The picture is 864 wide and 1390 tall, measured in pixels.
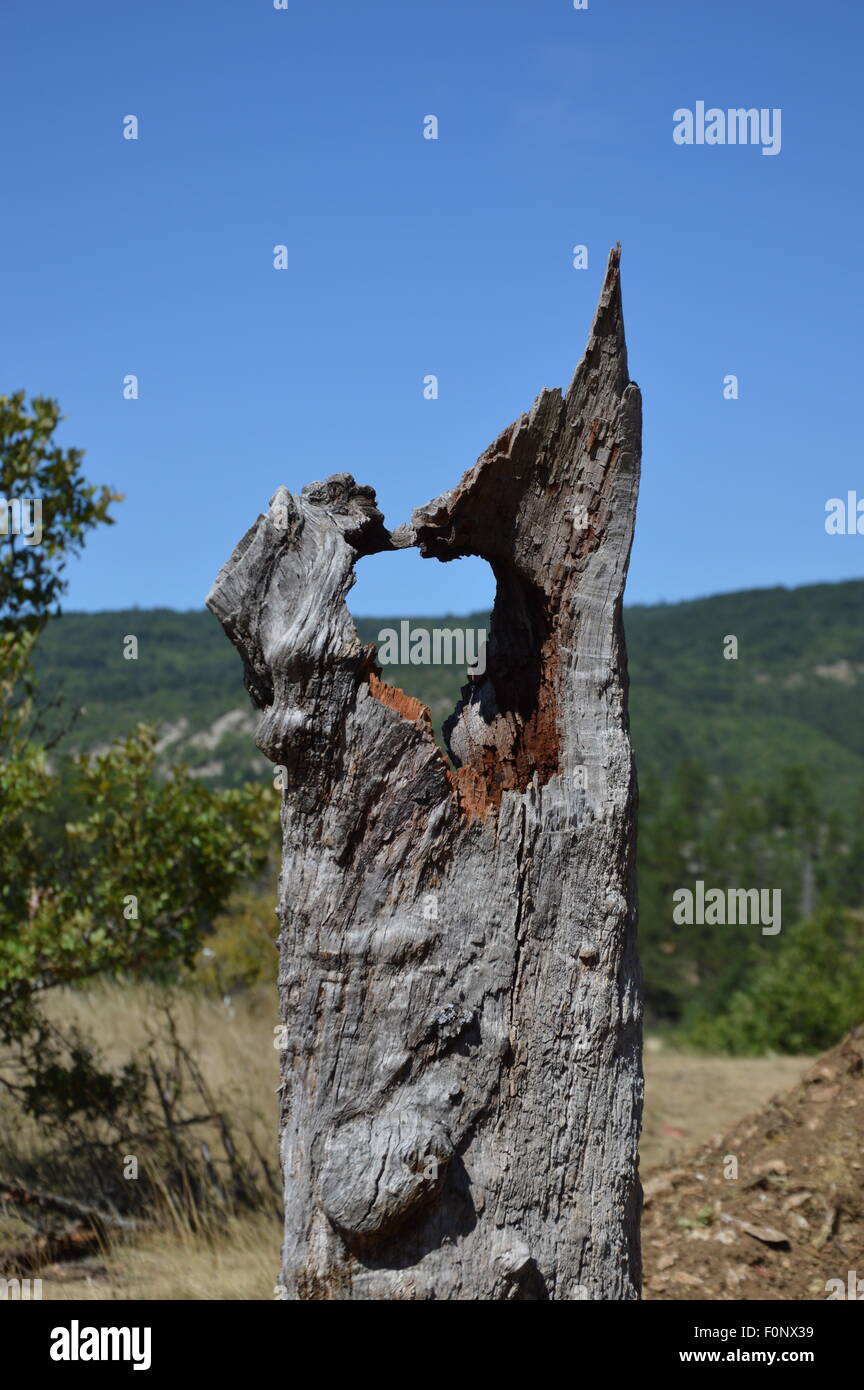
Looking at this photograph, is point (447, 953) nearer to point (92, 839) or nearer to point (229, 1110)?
point (92, 839)

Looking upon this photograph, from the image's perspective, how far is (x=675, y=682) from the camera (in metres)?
74.6

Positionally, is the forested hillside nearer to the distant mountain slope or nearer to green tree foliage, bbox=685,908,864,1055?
green tree foliage, bbox=685,908,864,1055

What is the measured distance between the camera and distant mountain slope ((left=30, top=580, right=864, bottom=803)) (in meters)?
34.7

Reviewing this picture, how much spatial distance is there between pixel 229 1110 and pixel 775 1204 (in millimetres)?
3257

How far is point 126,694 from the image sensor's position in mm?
39031

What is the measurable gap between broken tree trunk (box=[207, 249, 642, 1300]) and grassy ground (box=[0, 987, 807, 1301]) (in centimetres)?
211

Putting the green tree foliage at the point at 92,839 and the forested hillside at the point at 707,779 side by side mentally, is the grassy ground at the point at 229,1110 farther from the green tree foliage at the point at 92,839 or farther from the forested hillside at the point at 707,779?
the forested hillside at the point at 707,779

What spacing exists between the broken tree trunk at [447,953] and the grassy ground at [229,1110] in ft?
6.91
